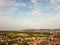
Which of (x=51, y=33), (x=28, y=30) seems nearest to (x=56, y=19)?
(x=51, y=33)

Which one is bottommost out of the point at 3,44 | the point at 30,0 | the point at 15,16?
the point at 3,44

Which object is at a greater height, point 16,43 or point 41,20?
point 41,20

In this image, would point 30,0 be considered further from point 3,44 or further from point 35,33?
point 3,44

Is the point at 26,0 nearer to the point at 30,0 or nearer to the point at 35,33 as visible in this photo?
the point at 30,0

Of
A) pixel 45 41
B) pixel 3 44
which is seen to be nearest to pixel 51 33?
pixel 45 41

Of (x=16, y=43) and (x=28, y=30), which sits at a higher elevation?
(x=28, y=30)

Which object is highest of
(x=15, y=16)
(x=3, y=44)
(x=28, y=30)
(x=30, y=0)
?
(x=30, y=0)
